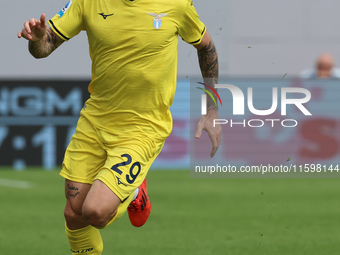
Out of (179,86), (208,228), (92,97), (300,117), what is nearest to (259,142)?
(300,117)

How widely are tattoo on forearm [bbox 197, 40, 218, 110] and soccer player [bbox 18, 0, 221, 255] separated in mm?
335

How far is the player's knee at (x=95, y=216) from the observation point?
17.8 ft

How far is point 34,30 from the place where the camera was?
545cm

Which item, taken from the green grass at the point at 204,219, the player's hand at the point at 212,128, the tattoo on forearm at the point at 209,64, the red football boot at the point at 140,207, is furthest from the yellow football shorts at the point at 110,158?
the green grass at the point at 204,219

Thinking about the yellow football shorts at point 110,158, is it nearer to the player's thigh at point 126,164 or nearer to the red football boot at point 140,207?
the player's thigh at point 126,164

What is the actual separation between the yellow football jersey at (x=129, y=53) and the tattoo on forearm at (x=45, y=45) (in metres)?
0.05

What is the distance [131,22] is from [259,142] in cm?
795

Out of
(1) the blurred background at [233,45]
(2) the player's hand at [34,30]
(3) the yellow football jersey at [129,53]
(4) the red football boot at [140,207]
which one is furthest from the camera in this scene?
(1) the blurred background at [233,45]

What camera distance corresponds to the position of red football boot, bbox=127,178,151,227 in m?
6.47

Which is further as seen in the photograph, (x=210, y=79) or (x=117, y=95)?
(x=210, y=79)

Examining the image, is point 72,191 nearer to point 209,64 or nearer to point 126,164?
point 126,164

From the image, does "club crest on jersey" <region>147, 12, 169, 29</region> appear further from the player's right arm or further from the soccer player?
the player's right arm

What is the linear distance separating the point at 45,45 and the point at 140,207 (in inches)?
65.4

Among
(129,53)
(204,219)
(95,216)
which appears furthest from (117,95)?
(204,219)
